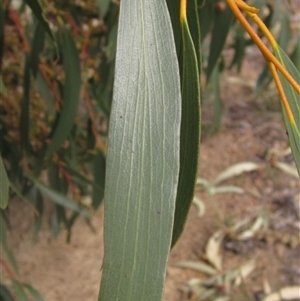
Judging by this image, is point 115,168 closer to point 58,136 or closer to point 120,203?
point 120,203

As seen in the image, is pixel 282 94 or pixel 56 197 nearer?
pixel 282 94

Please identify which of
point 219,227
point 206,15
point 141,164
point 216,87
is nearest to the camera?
point 141,164

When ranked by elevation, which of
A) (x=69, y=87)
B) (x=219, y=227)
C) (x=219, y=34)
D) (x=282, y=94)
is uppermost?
(x=282, y=94)

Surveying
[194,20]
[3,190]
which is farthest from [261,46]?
[3,190]

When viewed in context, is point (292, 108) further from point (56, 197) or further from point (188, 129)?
point (56, 197)

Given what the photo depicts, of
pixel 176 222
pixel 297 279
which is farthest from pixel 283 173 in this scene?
pixel 176 222

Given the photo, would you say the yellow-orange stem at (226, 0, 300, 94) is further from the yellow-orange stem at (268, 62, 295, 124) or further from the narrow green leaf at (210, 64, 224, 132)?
the narrow green leaf at (210, 64, 224, 132)

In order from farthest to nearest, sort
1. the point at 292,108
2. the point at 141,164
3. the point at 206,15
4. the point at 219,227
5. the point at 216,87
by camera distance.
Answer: the point at 219,227
the point at 216,87
the point at 206,15
the point at 292,108
the point at 141,164

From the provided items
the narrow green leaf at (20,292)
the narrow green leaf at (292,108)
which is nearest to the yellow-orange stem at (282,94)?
the narrow green leaf at (292,108)

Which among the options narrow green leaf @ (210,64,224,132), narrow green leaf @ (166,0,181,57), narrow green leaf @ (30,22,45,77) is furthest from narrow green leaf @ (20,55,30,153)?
narrow green leaf @ (166,0,181,57)
